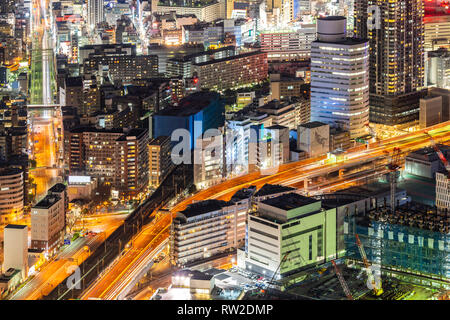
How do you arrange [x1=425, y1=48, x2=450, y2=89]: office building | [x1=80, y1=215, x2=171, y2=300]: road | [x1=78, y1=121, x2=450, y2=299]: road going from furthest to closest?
[x1=425, y1=48, x2=450, y2=89]: office building < [x1=78, y1=121, x2=450, y2=299]: road < [x1=80, y1=215, x2=171, y2=300]: road

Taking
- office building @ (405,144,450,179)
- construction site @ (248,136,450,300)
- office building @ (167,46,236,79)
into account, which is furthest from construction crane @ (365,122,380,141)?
construction site @ (248,136,450,300)

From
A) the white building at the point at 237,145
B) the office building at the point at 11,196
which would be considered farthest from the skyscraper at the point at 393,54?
the office building at the point at 11,196

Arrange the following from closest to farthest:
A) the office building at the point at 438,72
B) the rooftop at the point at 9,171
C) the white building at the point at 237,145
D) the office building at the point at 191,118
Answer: the rooftop at the point at 9,171 < the white building at the point at 237,145 < the office building at the point at 191,118 < the office building at the point at 438,72

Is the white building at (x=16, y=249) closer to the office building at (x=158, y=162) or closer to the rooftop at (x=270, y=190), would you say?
the rooftop at (x=270, y=190)

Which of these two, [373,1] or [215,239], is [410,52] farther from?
[215,239]

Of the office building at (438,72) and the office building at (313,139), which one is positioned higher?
the office building at (438,72)

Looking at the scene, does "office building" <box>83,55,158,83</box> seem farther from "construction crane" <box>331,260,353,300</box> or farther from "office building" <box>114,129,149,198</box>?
"construction crane" <box>331,260,353,300</box>

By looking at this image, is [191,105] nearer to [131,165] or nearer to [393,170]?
[131,165]
